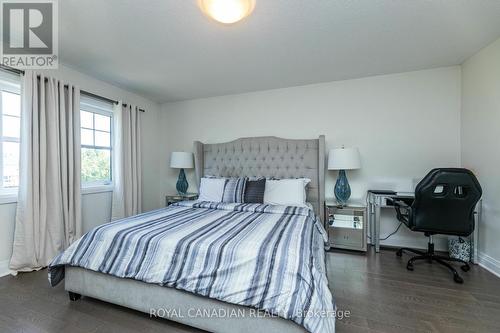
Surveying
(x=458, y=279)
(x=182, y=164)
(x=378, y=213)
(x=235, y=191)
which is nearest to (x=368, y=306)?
(x=458, y=279)

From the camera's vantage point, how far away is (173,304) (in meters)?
1.48

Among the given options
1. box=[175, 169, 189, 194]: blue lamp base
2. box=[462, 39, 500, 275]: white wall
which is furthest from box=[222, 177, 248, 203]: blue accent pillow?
box=[462, 39, 500, 275]: white wall

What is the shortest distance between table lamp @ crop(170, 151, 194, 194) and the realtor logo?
1.84m

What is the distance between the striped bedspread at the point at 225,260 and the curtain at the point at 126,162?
1.41m

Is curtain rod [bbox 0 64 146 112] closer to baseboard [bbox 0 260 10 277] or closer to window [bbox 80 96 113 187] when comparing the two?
window [bbox 80 96 113 187]

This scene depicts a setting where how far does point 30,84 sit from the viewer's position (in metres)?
2.28

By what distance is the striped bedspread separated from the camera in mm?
1216

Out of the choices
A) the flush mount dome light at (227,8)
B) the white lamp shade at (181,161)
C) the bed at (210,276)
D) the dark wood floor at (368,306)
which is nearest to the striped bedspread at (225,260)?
the bed at (210,276)

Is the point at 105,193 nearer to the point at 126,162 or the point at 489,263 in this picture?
the point at 126,162

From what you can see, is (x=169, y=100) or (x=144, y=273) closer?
(x=144, y=273)

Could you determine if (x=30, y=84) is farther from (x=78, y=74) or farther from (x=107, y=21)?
(x=107, y=21)

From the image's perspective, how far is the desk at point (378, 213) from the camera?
246cm

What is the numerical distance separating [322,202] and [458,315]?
1.69 m

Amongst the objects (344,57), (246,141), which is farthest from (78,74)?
(344,57)
